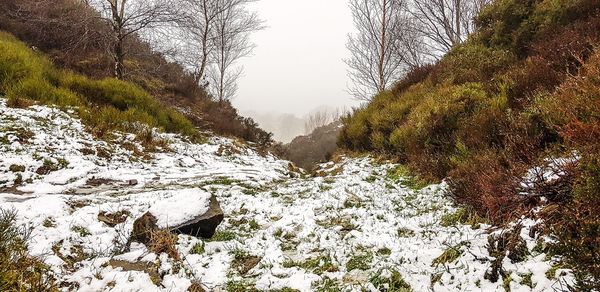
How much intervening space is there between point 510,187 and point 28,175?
698 centimetres

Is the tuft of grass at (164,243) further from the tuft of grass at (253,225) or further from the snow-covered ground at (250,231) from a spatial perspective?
the tuft of grass at (253,225)

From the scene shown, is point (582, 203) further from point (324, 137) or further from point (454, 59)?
point (324, 137)

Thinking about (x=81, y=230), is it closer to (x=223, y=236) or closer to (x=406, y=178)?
(x=223, y=236)

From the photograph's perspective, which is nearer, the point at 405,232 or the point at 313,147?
the point at 405,232

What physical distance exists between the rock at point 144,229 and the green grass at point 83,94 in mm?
5653

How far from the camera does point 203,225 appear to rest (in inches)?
158

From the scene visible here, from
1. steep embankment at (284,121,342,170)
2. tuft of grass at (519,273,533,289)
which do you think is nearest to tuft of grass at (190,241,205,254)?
tuft of grass at (519,273,533,289)

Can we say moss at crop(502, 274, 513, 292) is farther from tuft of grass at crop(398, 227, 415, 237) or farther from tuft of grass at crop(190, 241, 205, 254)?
tuft of grass at crop(190, 241, 205, 254)

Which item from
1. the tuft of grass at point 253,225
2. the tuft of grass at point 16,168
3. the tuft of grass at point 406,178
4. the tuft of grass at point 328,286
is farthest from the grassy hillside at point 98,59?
the tuft of grass at point 328,286

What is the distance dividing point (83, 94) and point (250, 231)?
854 centimetres

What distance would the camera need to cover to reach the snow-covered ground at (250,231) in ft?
9.35

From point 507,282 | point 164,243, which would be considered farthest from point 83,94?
point 507,282

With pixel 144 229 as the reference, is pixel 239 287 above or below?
below

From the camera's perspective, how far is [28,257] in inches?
111
